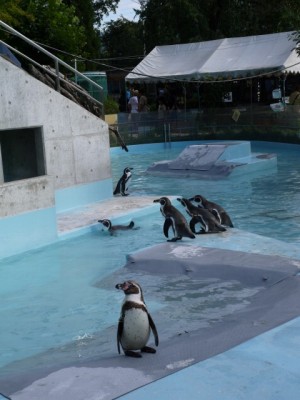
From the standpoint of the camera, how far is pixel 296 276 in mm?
6555

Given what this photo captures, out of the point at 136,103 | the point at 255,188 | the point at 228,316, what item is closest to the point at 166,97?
the point at 136,103

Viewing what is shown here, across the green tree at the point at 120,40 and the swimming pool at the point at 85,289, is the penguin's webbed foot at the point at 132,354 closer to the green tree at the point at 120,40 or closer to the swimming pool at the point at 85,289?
the swimming pool at the point at 85,289

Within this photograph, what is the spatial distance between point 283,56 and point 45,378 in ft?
60.5

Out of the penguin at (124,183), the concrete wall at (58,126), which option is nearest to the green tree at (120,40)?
the penguin at (124,183)

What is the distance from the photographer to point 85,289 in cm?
733

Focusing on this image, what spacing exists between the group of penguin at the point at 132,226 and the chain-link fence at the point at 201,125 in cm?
939

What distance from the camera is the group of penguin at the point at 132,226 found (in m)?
4.48

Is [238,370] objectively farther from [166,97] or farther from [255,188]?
[166,97]

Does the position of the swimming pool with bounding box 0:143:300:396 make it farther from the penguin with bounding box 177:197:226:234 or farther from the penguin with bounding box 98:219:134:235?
the penguin with bounding box 177:197:226:234

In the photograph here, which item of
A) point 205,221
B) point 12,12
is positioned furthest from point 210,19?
point 205,221

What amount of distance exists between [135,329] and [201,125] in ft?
60.4

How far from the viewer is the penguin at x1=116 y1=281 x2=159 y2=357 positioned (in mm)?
4469

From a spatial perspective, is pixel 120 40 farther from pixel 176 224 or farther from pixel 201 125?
pixel 176 224

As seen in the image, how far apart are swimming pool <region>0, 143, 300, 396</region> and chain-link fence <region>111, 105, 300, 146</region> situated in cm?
792
